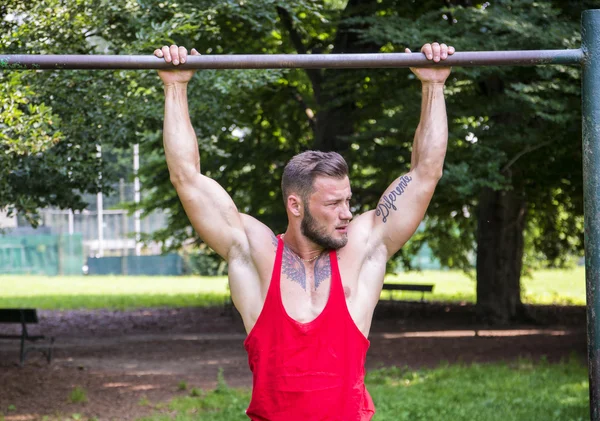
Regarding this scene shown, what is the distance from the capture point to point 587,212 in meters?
3.23

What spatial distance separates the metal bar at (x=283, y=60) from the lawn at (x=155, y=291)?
1651 cm

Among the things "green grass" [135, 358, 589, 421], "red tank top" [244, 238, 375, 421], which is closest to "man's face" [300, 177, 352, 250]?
"red tank top" [244, 238, 375, 421]

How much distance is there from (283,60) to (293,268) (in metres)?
0.84

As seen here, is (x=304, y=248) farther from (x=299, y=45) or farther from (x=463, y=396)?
(x=299, y=45)

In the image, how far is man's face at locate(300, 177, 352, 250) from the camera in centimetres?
312

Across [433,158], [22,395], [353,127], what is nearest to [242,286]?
[433,158]

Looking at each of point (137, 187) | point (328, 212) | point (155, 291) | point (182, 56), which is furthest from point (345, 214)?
point (137, 187)

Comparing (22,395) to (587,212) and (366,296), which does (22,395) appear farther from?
(587,212)

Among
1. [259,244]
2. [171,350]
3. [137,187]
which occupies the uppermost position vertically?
[137,187]

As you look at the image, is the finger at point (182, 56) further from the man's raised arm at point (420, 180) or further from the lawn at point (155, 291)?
the lawn at point (155, 291)

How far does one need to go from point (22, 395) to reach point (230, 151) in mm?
7530

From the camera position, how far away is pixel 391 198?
3.33 m

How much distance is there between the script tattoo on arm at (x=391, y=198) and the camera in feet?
10.9

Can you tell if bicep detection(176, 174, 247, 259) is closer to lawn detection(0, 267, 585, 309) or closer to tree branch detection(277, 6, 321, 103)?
tree branch detection(277, 6, 321, 103)
